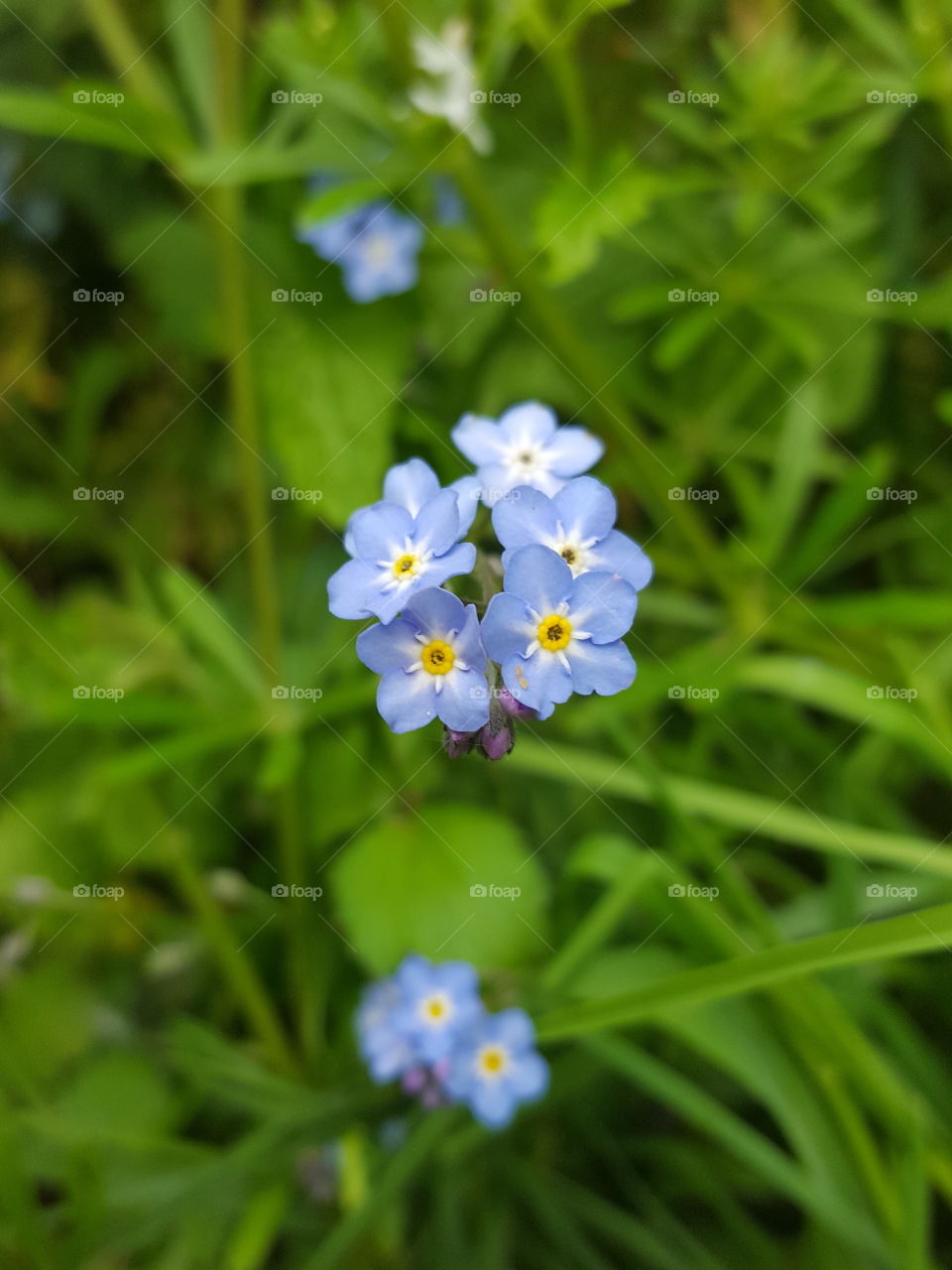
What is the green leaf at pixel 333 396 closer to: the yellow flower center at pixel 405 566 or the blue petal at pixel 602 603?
the yellow flower center at pixel 405 566

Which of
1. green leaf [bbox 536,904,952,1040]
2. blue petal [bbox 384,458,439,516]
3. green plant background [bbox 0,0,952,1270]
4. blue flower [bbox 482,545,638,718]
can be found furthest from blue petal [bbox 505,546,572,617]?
Answer: green plant background [bbox 0,0,952,1270]

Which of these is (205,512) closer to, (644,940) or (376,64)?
(376,64)

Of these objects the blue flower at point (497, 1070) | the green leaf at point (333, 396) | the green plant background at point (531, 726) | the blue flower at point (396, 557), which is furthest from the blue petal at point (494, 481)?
the blue flower at point (497, 1070)

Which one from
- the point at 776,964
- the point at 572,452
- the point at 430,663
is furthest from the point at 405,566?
the point at 776,964

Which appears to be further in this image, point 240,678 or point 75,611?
point 75,611

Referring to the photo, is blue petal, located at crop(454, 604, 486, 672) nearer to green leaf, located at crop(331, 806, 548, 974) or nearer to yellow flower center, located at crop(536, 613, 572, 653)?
yellow flower center, located at crop(536, 613, 572, 653)

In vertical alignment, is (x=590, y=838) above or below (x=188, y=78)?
below

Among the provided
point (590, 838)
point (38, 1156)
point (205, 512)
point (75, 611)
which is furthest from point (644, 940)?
point (205, 512)

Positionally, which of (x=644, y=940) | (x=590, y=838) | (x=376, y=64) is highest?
(x=376, y=64)
